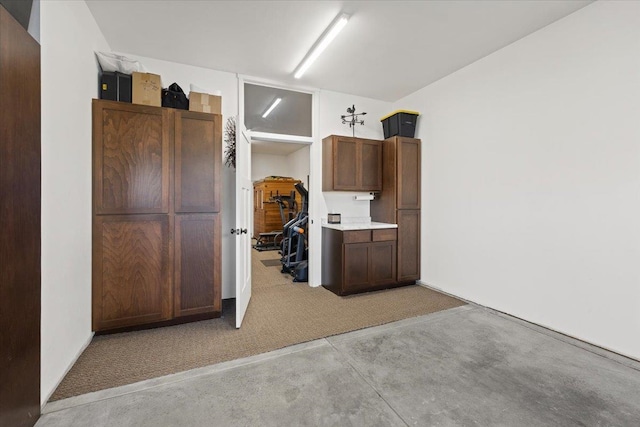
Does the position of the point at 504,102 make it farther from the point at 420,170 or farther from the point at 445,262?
the point at 445,262

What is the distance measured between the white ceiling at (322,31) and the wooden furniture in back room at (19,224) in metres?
1.38

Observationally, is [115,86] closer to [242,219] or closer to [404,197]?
[242,219]

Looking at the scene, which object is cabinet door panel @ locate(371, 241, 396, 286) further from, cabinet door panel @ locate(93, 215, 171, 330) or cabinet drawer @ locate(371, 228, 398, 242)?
cabinet door panel @ locate(93, 215, 171, 330)

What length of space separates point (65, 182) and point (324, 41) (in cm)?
270

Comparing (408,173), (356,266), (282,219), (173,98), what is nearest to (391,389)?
(356,266)

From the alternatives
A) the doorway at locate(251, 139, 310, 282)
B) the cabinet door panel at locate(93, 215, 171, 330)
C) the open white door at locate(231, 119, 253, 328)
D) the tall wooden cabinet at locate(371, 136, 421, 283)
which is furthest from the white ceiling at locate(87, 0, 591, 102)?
the doorway at locate(251, 139, 310, 282)

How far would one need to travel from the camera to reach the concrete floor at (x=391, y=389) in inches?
65.2

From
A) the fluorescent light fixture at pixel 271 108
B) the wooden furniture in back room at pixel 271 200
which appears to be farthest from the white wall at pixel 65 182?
the wooden furniture in back room at pixel 271 200

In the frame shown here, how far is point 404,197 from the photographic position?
428 centimetres

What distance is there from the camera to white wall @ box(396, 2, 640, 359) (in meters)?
2.35

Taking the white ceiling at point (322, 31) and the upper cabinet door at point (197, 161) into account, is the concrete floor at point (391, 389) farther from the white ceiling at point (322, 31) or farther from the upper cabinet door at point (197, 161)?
the white ceiling at point (322, 31)

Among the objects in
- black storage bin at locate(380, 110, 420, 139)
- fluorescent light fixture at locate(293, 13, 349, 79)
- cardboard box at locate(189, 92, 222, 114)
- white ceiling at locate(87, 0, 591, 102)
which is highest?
white ceiling at locate(87, 0, 591, 102)

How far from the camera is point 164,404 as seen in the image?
1.75 m

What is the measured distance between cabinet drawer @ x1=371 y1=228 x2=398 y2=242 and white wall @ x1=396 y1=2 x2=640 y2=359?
73cm
